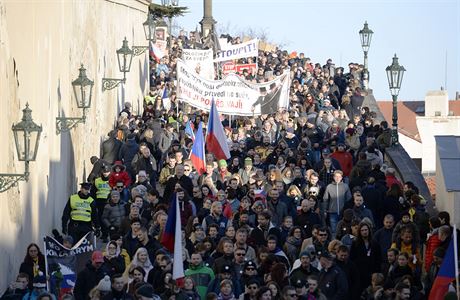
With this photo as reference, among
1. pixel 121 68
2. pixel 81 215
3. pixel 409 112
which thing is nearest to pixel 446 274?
pixel 81 215

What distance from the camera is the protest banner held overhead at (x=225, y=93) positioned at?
110 ft

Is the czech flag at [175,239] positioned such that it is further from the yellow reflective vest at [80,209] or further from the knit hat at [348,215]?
the yellow reflective vest at [80,209]

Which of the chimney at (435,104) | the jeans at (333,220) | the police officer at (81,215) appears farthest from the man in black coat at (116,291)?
the chimney at (435,104)

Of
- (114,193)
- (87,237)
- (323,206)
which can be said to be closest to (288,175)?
(323,206)

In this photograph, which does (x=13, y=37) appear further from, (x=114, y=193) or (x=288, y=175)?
(x=288, y=175)

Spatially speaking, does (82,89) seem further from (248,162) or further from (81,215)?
(81,215)

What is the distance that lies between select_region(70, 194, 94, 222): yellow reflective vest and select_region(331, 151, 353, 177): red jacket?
5.75 metres

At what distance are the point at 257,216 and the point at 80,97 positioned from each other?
5477 mm

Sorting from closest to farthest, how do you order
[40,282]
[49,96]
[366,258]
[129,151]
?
[40,282], [366,258], [49,96], [129,151]

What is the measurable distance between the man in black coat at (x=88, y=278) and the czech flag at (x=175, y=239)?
984 millimetres

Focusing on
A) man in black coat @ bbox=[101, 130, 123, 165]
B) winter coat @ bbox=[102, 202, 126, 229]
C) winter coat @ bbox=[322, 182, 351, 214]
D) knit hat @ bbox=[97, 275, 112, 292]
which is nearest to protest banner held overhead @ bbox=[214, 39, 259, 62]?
man in black coat @ bbox=[101, 130, 123, 165]

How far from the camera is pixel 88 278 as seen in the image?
19.9 metres

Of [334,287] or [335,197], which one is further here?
[335,197]

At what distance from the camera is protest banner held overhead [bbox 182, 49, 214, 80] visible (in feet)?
129
